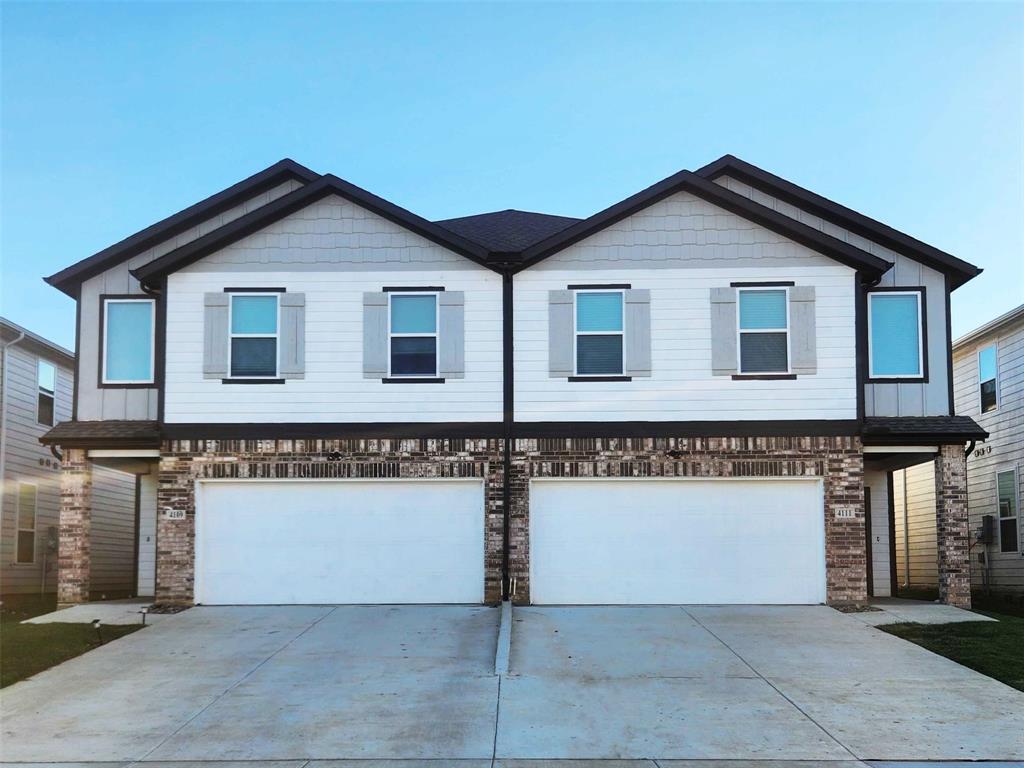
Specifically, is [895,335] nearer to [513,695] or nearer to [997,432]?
[997,432]

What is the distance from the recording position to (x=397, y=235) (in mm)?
17938

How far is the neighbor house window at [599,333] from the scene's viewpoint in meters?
17.6

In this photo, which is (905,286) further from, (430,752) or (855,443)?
(430,752)

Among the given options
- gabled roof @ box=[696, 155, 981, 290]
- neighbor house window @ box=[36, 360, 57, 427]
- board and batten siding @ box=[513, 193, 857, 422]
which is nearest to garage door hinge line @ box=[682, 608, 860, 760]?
board and batten siding @ box=[513, 193, 857, 422]

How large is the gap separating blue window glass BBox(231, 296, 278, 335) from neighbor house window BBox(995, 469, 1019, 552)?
14315 mm

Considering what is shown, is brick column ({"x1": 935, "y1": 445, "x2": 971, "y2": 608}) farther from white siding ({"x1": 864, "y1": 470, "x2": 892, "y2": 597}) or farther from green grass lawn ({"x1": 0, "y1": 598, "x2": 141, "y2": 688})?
green grass lawn ({"x1": 0, "y1": 598, "x2": 141, "y2": 688})

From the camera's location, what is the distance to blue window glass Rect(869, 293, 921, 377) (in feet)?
59.1

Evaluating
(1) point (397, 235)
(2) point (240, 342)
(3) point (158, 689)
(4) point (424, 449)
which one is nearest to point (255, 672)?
(3) point (158, 689)

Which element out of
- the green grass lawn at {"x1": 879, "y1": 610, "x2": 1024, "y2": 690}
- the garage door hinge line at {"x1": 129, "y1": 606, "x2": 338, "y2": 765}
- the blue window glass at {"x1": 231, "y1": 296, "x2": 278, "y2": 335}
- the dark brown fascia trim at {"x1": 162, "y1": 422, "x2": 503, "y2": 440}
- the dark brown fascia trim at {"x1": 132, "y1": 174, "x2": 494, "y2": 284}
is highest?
the dark brown fascia trim at {"x1": 132, "y1": 174, "x2": 494, "y2": 284}

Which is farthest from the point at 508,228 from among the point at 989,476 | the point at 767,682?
the point at 767,682

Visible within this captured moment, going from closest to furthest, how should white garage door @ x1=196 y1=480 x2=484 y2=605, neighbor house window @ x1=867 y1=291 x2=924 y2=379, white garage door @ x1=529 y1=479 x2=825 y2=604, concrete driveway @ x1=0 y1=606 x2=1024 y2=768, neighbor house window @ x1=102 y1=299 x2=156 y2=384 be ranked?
1. concrete driveway @ x1=0 y1=606 x2=1024 y2=768
2. white garage door @ x1=529 y1=479 x2=825 y2=604
3. white garage door @ x1=196 y1=480 x2=484 y2=605
4. neighbor house window @ x1=867 y1=291 x2=924 y2=379
5. neighbor house window @ x1=102 y1=299 x2=156 y2=384

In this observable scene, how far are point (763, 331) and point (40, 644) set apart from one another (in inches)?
451

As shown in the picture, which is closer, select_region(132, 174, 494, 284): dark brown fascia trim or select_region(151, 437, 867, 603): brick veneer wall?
select_region(151, 437, 867, 603): brick veneer wall

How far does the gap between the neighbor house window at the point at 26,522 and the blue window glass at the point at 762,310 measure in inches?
593
